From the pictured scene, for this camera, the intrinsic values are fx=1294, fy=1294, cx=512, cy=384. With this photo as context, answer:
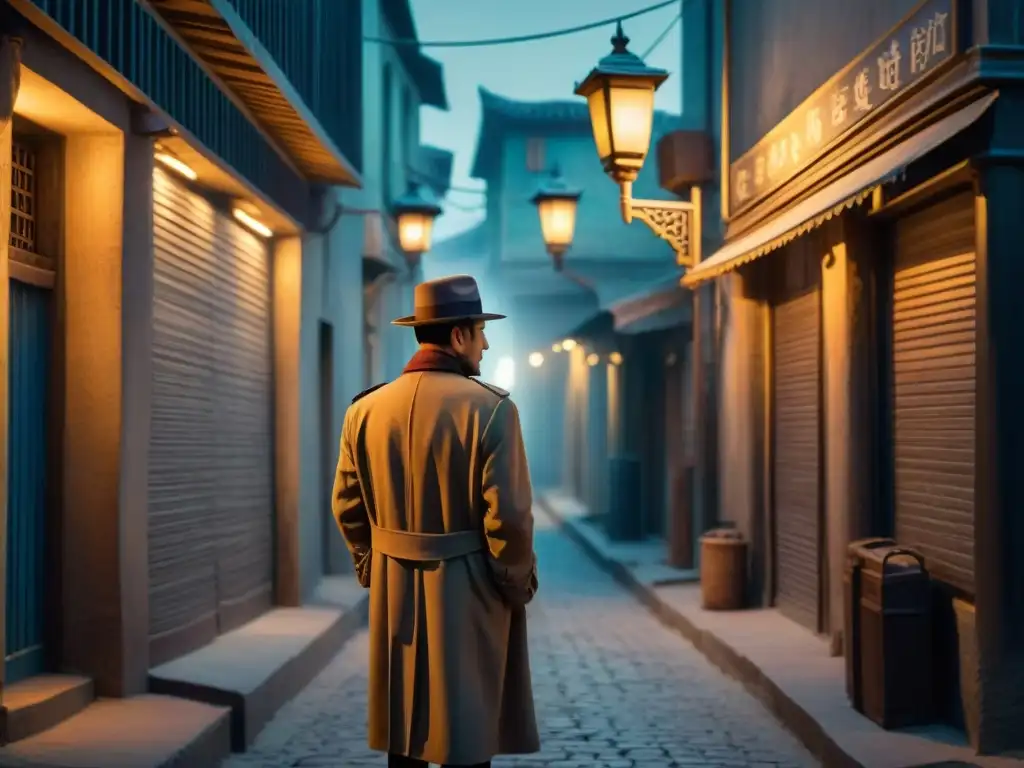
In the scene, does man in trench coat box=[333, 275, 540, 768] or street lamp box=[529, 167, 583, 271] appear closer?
man in trench coat box=[333, 275, 540, 768]

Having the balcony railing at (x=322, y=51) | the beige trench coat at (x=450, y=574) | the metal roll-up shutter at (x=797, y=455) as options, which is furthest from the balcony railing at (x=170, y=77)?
the metal roll-up shutter at (x=797, y=455)

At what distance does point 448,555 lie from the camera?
4.75 metres

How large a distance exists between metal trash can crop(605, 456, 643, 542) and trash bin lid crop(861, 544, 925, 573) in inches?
465

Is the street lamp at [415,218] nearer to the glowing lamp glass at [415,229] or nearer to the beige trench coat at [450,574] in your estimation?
the glowing lamp glass at [415,229]

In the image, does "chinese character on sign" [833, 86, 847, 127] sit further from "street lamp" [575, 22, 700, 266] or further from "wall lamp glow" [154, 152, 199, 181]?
"wall lamp glow" [154, 152, 199, 181]

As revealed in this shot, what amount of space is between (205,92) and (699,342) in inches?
256

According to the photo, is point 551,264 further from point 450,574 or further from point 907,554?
point 450,574

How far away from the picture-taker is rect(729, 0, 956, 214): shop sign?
274 inches

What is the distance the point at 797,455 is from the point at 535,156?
75.2 ft

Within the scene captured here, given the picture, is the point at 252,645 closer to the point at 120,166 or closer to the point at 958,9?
the point at 120,166

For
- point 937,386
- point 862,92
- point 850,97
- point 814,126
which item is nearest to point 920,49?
point 862,92

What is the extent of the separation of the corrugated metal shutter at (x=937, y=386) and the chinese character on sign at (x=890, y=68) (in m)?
0.80

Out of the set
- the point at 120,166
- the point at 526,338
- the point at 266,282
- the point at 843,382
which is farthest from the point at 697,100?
the point at 526,338

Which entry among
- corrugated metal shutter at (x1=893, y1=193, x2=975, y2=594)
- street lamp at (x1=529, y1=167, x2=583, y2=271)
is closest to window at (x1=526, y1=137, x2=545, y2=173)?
street lamp at (x1=529, y1=167, x2=583, y2=271)
